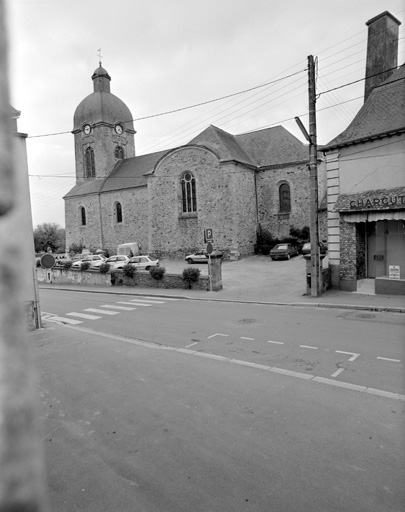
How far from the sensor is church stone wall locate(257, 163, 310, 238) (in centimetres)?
3505

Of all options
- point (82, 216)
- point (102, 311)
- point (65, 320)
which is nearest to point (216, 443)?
point (65, 320)

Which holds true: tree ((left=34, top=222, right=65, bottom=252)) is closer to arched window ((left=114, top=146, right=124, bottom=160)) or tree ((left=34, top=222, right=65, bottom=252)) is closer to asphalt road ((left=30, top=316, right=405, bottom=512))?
arched window ((left=114, top=146, right=124, bottom=160))

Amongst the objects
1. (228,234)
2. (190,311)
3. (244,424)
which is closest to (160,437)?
(244,424)

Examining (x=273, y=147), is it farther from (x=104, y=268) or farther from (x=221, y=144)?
(x=104, y=268)

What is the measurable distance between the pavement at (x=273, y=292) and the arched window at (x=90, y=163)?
27.3m

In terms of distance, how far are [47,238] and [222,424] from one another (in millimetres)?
65982

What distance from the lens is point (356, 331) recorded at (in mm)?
10172

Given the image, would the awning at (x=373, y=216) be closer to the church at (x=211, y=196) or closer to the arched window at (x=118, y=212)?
the church at (x=211, y=196)

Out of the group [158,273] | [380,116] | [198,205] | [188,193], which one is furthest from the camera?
[188,193]

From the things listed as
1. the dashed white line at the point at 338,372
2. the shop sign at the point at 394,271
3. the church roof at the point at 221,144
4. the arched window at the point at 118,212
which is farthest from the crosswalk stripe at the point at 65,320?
the arched window at the point at 118,212

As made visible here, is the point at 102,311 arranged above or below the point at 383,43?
below

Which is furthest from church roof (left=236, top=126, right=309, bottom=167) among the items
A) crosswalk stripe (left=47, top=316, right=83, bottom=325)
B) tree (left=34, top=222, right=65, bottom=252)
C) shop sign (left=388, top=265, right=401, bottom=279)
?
tree (left=34, top=222, right=65, bottom=252)

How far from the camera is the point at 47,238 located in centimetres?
6531

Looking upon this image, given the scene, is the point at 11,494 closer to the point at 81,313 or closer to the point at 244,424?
the point at 244,424
